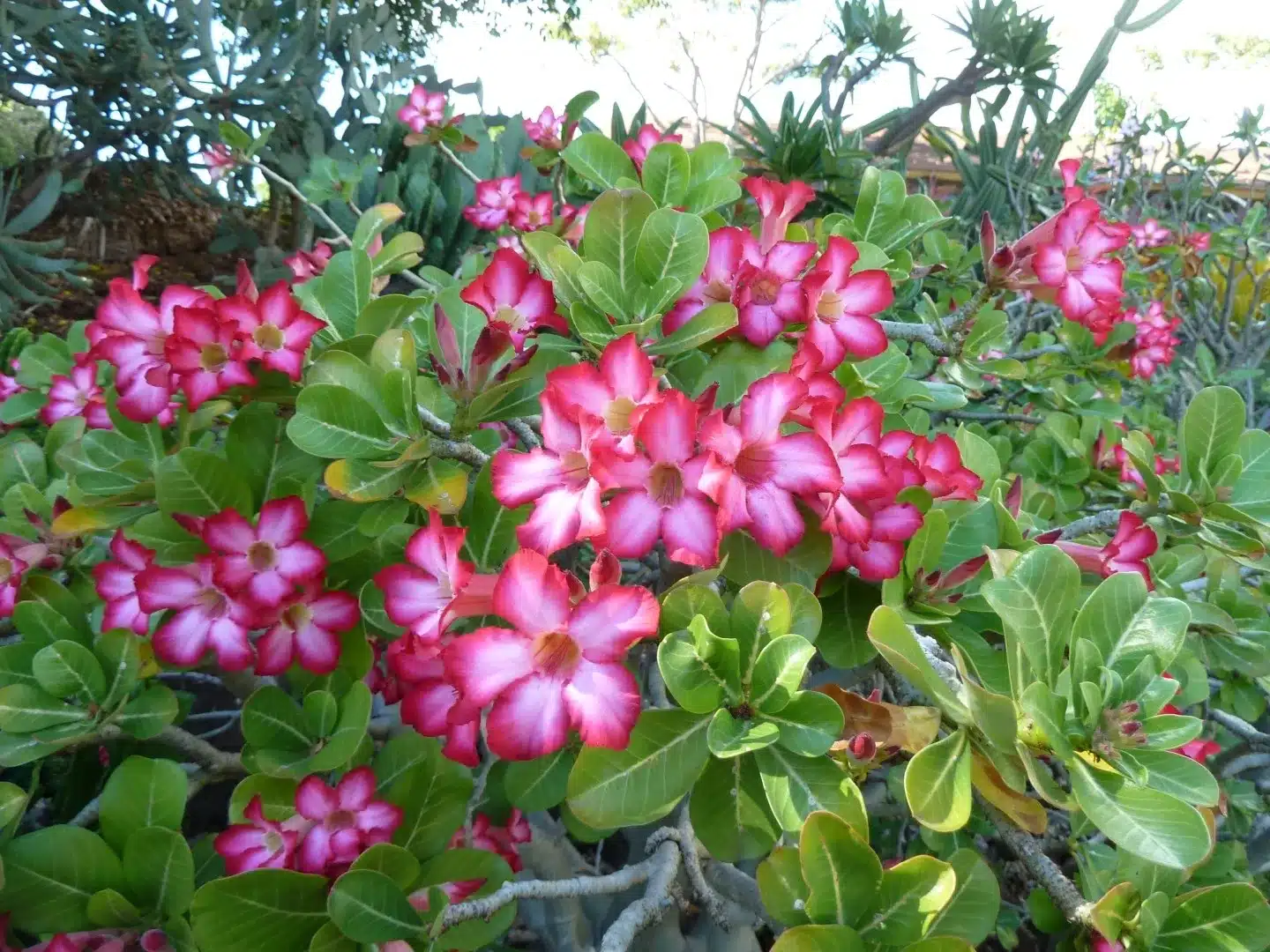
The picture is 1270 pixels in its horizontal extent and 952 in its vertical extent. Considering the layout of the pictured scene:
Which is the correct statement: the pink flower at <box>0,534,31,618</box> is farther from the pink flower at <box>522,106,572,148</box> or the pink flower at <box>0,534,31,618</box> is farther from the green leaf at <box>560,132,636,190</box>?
the pink flower at <box>522,106,572,148</box>

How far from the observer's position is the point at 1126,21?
2.31m

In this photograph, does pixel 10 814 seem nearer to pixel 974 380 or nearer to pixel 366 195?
pixel 974 380

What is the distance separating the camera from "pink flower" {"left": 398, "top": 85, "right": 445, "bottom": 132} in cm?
185

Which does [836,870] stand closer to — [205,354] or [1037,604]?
[1037,604]

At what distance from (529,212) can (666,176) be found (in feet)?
2.52

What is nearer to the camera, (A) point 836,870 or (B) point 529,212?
(A) point 836,870

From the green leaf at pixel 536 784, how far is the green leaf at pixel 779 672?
225mm

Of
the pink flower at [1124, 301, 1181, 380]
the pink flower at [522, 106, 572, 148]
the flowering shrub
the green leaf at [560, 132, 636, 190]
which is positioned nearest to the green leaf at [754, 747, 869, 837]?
the flowering shrub

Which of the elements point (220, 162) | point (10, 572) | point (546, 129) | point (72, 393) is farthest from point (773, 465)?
point (220, 162)

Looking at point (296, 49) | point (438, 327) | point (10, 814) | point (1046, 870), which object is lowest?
point (10, 814)

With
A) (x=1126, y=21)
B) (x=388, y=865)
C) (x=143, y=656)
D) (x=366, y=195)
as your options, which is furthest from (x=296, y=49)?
(x=388, y=865)

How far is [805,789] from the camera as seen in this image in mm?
534

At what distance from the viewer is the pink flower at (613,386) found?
52 cm

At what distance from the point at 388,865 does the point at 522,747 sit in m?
0.27
